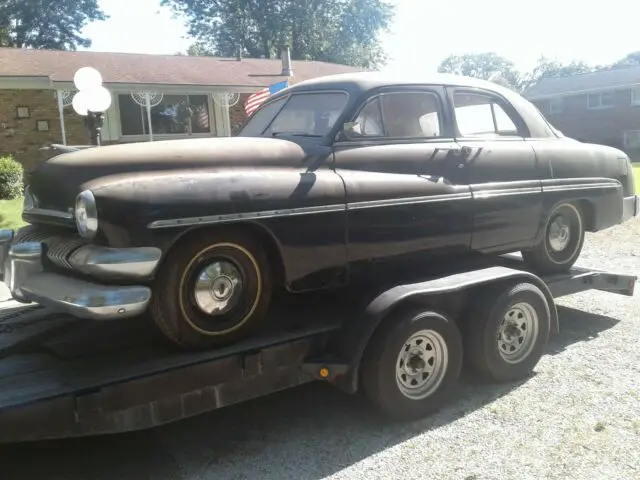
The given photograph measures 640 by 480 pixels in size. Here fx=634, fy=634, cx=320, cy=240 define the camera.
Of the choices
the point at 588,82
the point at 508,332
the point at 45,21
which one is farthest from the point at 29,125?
the point at 588,82

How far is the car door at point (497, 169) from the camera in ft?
15.6

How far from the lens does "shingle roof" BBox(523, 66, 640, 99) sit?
38719 millimetres

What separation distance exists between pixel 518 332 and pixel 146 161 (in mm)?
2823

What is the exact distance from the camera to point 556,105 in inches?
1677

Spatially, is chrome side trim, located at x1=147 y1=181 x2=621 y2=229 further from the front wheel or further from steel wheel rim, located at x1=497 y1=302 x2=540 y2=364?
steel wheel rim, located at x1=497 y1=302 x2=540 y2=364

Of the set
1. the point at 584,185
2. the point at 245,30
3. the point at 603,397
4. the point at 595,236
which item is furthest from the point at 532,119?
the point at 245,30

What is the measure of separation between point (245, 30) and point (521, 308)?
132ft

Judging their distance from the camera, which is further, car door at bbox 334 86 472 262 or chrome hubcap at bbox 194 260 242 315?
car door at bbox 334 86 472 262

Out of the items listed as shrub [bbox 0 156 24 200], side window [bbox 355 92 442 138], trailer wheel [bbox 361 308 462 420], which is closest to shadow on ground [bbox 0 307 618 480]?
trailer wheel [bbox 361 308 462 420]

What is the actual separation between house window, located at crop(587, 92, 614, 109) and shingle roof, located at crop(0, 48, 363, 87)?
2404 centimetres

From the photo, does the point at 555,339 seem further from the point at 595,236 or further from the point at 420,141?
the point at 595,236

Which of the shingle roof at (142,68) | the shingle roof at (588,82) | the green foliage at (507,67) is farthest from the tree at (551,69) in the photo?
the shingle roof at (142,68)

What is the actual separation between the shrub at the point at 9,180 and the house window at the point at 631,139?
116ft

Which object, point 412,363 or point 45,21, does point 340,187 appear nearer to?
point 412,363
